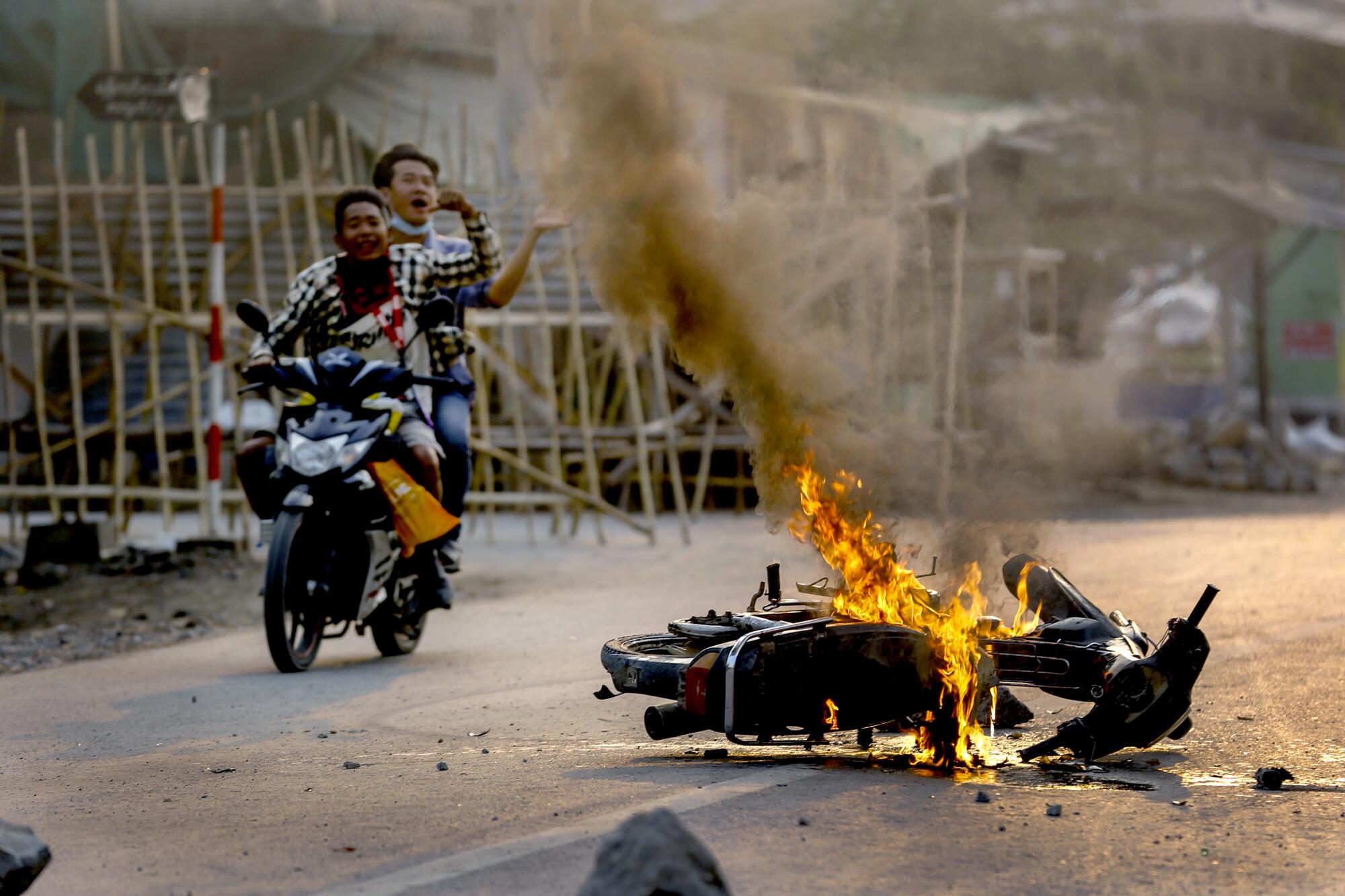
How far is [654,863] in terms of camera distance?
257 centimetres

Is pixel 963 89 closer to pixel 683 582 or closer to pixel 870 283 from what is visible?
pixel 870 283

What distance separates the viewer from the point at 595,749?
14.0 feet

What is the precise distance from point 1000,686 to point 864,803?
3.36 ft

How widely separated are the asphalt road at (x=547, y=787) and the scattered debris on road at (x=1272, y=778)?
0.05m

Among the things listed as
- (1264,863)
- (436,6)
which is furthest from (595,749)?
(436,6)

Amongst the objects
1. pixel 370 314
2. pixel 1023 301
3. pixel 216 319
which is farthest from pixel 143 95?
pixel 1023 301

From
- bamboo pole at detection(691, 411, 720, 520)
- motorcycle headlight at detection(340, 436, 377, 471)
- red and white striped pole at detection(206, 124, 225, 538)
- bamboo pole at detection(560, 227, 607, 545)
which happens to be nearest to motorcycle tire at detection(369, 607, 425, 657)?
motorcycle headlight at detection(340, 436, 377, 471)

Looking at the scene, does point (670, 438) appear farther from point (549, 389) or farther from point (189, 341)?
point (189, 341)

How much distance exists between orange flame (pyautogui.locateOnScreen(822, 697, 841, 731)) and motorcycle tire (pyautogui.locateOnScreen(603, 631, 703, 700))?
1.13 feet

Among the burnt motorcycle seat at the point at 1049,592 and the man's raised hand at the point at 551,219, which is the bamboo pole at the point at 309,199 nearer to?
the man's raised hand at the point at 551,219

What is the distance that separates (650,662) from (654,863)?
1446 millimetres

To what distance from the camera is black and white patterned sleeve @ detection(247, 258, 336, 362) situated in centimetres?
612

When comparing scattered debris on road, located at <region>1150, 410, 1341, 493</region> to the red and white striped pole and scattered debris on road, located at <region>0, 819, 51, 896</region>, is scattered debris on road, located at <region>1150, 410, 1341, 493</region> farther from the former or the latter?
scattered debris on road, located at <region>0, 819, 51, 896</region>

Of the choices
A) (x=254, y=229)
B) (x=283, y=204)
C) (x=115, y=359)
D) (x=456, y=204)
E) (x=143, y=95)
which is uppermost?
(x=143, y=95)
